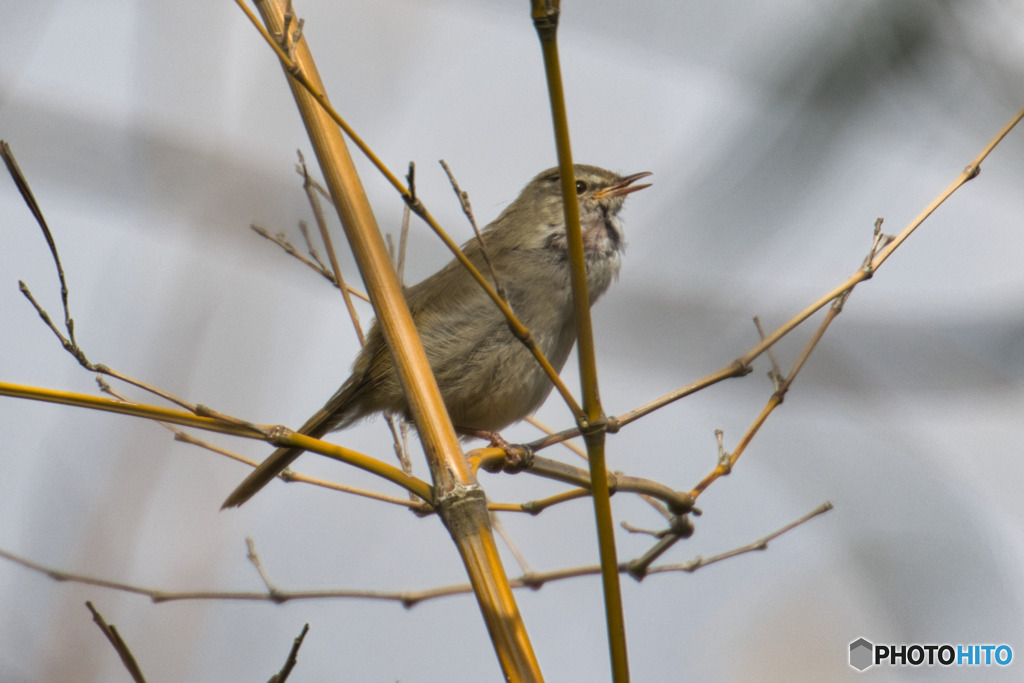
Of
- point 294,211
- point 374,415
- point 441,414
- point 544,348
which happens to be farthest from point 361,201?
point 374,415

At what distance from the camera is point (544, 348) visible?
3994mm

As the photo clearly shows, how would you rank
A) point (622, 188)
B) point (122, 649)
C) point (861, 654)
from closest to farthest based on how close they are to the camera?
point (122, 649) < point (861, 654) < point (622, 188)

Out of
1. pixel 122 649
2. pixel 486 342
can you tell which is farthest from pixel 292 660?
pixel 486 342

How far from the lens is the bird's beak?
15.4 feet

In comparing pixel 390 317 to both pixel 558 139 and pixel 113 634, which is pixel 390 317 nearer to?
pixel 558 139

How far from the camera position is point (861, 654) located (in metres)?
3.70

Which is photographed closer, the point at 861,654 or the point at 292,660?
the point at 292,660

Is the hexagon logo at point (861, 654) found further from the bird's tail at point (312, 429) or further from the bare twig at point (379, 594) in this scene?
the bird's tail at point (312, 429)

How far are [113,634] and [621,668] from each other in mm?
951

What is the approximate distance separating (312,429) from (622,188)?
195cm

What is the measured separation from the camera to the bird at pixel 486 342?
400 cm

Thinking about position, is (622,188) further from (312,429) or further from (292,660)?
(292,660)

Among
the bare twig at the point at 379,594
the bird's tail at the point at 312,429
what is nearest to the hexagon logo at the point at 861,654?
the bare twig at the point at 379,594

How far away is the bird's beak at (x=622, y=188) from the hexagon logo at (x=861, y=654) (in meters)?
2.34
